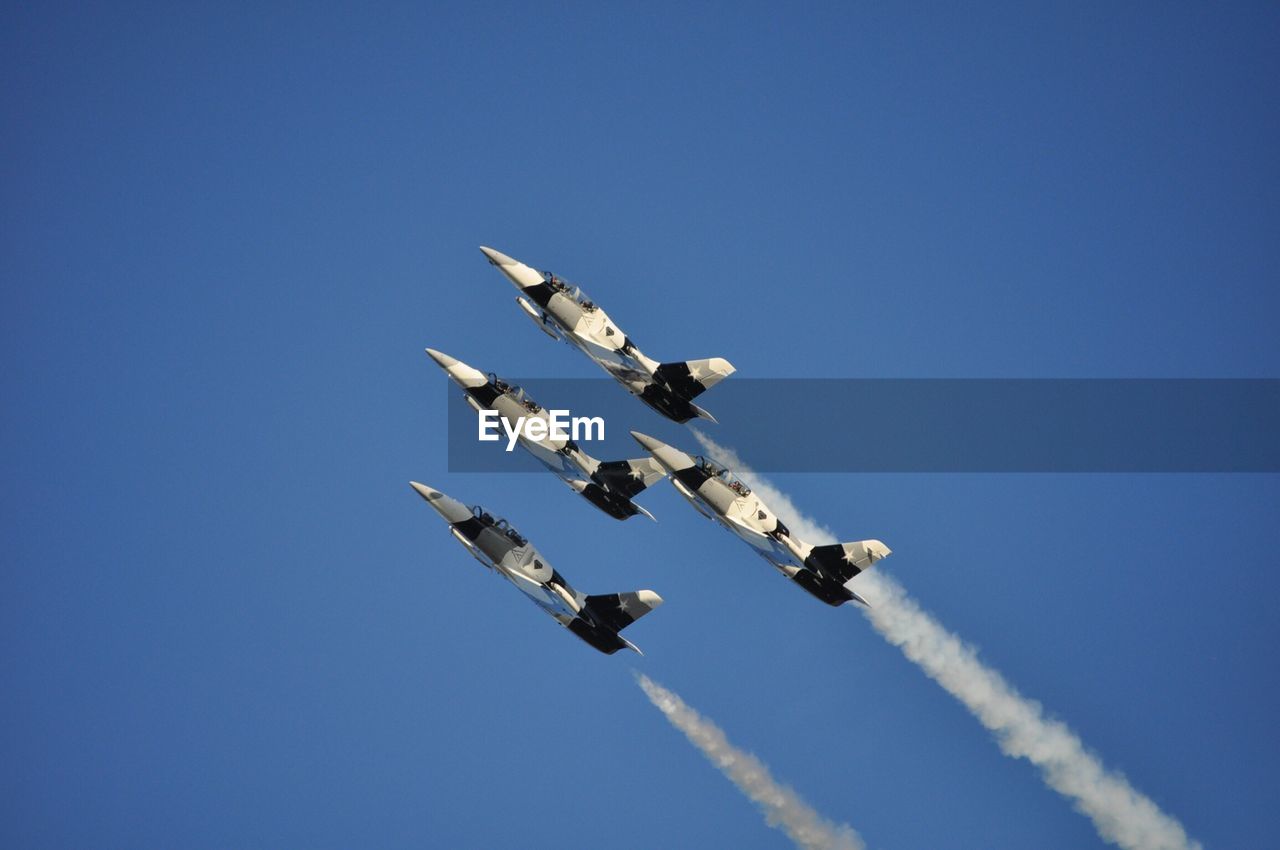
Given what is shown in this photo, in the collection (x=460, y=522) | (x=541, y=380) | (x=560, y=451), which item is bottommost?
(x=460, y=522)

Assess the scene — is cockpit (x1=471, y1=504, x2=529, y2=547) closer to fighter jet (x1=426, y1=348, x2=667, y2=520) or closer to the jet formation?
the jet formation

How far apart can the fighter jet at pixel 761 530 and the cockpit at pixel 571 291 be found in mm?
7782

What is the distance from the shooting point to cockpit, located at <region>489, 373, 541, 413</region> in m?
98.2

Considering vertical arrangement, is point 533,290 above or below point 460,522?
above

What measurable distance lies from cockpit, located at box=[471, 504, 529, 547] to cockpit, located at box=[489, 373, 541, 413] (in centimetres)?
614

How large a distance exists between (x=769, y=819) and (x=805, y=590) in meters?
16.7

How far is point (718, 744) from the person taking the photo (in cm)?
10812

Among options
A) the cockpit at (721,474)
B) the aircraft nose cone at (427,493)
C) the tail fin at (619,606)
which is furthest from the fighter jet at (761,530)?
the aircraft nose cone at (427,493)

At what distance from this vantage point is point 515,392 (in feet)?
323

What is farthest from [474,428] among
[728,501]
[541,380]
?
[728,501]

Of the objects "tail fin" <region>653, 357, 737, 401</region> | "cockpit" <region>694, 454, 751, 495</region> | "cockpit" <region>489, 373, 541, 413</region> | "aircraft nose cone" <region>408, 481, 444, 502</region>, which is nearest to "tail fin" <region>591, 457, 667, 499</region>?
Result: "cockpit" <region>694, 454, 751, 495</region>

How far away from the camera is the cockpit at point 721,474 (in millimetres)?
95938

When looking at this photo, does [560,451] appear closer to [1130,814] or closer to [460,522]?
[460,522]

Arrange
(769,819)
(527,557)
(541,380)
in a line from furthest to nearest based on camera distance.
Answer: (541,380) → (769,819) → (527,557)
